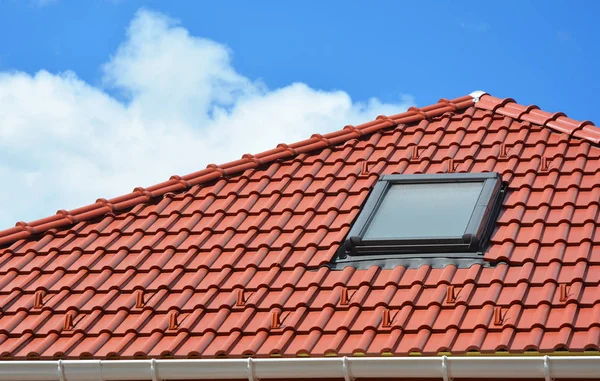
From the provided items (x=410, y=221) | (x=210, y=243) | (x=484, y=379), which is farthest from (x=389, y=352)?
(x=210, y=243)

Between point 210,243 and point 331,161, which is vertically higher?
point 331,161

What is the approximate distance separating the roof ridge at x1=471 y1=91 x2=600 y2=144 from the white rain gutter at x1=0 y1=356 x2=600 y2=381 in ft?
12.8

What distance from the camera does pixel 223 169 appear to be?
439 inches

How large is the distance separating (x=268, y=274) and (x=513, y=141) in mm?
3119

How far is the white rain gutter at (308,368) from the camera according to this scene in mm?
7160

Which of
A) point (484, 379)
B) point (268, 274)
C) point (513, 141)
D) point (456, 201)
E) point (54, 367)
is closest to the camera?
point (484, 379)

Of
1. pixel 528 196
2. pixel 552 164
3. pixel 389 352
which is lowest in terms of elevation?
pixel 389 352

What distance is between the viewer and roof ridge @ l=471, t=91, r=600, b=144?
10.7 meters

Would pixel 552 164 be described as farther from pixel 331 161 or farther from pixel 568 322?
pixel 568 322

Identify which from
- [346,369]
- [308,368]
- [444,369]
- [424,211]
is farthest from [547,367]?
[424,211]

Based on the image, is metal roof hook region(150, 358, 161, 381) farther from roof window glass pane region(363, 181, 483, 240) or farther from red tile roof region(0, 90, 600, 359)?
roof window glass pane region(363, 181, 483, 240)

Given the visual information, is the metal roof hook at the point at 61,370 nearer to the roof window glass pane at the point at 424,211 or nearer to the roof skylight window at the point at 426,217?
the roof skylight window at the point at 426,217

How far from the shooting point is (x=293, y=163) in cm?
1113

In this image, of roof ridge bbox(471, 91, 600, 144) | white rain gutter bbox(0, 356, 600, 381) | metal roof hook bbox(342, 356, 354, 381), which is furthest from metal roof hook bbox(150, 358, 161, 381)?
roof ridge bbox(471, 91, 600, 144)
